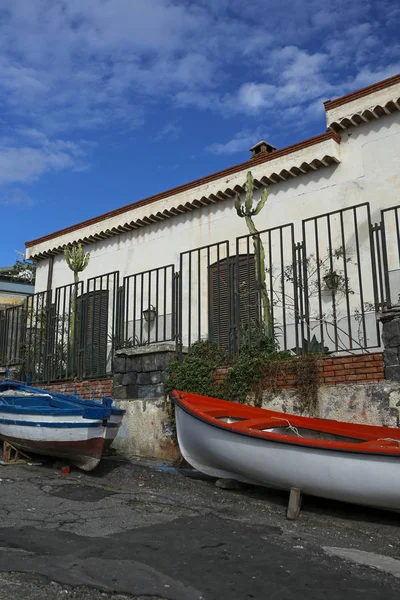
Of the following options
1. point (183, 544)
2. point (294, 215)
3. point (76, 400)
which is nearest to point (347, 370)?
point (183, 544)

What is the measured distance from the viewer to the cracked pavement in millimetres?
3029

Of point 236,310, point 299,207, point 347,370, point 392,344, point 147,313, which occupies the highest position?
point 299,207

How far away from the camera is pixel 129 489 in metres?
5.91

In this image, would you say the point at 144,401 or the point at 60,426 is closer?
the point at 60,426

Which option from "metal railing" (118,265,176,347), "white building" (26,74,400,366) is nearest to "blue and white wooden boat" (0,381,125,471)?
"metal railing" (118,265,176,347)

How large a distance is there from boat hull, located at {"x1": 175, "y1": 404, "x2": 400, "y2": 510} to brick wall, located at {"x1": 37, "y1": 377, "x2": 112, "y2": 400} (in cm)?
311

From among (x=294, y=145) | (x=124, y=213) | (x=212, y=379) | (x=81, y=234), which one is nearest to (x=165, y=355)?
(x=212, y=379)

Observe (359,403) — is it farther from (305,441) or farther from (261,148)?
(261,148)

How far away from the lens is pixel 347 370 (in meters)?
6.14

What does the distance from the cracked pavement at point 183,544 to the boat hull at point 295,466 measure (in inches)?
10.7

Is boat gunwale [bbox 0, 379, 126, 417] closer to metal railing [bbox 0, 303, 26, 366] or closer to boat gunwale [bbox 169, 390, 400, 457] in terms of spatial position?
boat gunwale [bbox 169, 390, 400, 457]

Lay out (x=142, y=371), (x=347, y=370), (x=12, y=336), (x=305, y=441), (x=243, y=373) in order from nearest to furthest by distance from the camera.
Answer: (x=305, y=441), (x=347, y=370), (x=243, y=373), (x=142, y=371), (x=12, y=336)

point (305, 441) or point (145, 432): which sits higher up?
point (305, 441)

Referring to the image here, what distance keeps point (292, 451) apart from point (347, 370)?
5.47 feet
